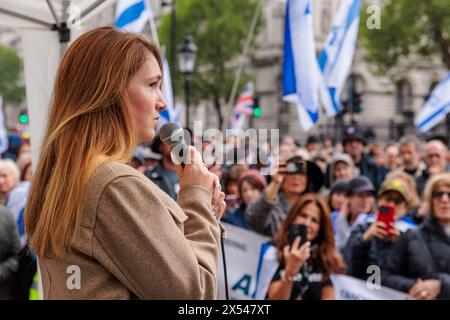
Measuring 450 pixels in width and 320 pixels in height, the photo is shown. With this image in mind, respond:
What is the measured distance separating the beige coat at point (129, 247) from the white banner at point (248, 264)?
3.06 m

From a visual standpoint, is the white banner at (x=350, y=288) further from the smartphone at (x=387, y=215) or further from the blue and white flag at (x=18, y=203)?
the blue and white flag at (x=18, y=203)

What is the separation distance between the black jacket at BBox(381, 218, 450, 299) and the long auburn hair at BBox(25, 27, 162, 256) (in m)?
2.89

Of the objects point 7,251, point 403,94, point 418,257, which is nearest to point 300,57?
point 418,257

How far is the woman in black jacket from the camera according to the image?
4154 mm

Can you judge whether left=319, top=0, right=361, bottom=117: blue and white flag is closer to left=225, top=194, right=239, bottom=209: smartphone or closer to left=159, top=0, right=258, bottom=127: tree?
left=225, top=194, right=239, bottom=209: smartphone

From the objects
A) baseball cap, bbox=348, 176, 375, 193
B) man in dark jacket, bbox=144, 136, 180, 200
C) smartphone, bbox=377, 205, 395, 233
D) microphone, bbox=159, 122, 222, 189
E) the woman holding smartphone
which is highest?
microphone, bbox=159, 122, 222, 189

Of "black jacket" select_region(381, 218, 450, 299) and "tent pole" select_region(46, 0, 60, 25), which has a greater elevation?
"tent pole" select_region(46, 0, 60, 25)

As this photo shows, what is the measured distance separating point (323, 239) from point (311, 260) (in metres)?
0.16

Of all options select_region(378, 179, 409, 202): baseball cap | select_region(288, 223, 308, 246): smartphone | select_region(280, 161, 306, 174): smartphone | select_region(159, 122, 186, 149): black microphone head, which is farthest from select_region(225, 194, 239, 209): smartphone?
select_region(159, 122, 186, 149): black microphone head

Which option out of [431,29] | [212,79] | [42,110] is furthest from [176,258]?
[212,79]

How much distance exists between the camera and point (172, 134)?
210cm

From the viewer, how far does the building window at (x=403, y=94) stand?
2000 inches

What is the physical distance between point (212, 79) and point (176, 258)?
43.0m

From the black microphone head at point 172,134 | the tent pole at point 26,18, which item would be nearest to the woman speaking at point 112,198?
the black microphone head at point 172,134
